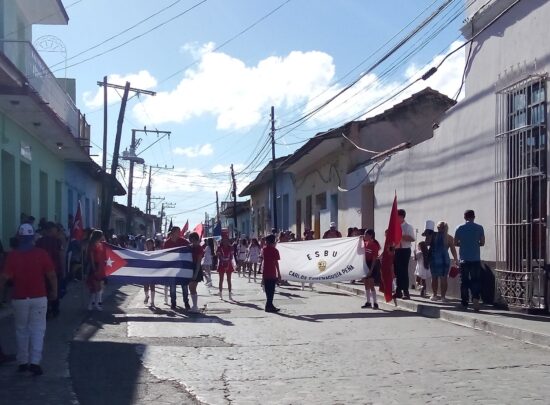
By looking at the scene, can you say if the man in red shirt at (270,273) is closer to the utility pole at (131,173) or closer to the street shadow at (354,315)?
the street shadow at (354,315)

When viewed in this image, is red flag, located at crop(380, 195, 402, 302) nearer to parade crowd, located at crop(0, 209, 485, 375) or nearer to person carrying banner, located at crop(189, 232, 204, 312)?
parade crowd, located at crop(0, 209, 485, 375)

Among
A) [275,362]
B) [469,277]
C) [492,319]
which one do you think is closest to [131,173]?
[469,277]

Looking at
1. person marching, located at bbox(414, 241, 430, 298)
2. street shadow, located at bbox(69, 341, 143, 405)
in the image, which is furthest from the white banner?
street shadow, located at bbox(69, 341, 143, 405)

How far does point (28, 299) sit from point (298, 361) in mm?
3089

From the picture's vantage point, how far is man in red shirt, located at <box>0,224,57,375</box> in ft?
26.5

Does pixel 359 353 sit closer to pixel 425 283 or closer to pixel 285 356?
pixel 285 356

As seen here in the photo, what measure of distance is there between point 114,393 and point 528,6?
9131 millimetres

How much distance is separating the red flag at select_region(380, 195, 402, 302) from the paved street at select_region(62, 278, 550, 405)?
42.1 inches

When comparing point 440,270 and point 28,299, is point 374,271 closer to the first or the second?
point 440,270

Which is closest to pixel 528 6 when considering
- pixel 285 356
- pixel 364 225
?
pixel 285 356

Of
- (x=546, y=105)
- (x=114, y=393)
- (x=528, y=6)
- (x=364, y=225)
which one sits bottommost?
(x=114, y=393)

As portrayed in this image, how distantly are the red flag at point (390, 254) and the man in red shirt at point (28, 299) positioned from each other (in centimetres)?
796

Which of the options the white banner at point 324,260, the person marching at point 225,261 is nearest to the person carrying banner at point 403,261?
the white banner at point 324,260

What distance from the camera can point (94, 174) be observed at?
31922 mm
